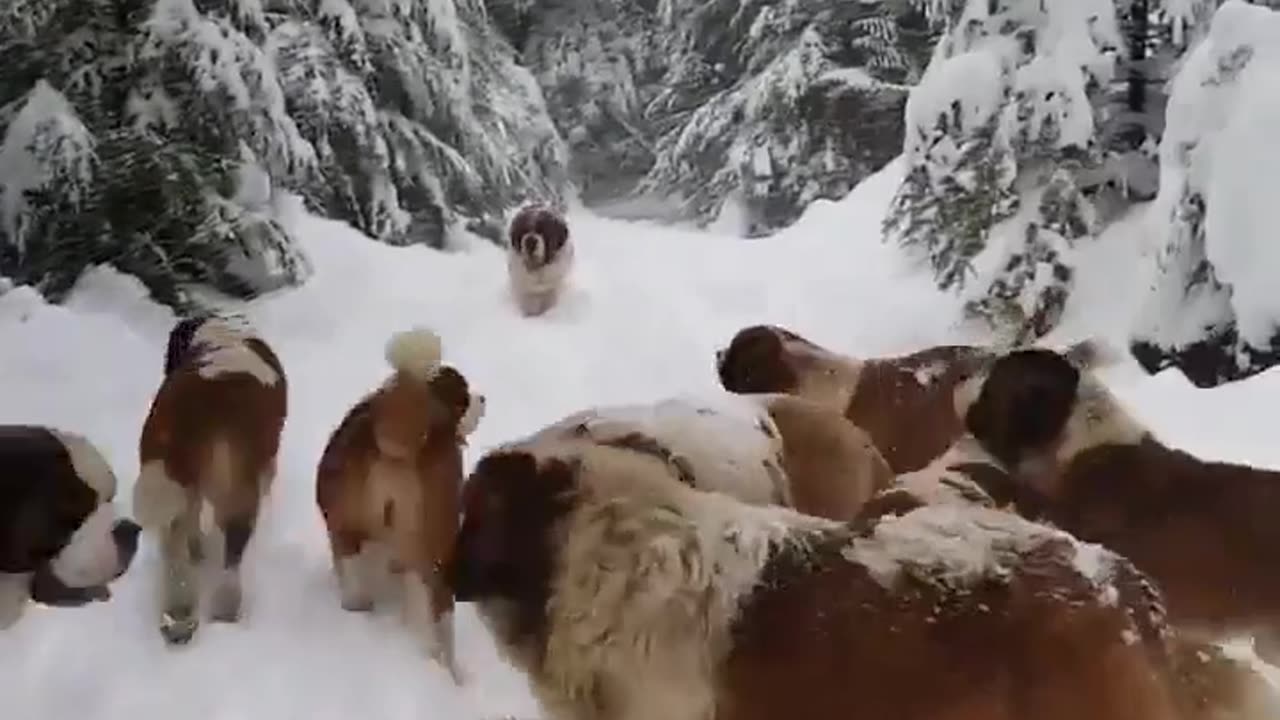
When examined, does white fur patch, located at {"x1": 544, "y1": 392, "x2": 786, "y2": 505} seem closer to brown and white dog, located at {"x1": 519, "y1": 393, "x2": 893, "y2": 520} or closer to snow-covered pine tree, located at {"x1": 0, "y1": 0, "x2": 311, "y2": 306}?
brown and white dog, located at {"x1": 519, "y1": 393, "x2": 893, "y2": 520}

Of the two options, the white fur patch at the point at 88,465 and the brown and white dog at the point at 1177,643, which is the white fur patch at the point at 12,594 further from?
the brown and white dog at the point at 1177,643

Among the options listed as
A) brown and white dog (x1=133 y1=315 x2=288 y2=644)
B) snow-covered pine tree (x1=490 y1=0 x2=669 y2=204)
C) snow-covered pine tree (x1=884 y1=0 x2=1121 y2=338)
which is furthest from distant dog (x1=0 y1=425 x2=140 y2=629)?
snow-covered pine tree (x1=490 y1=0 x2=669 y2=204)

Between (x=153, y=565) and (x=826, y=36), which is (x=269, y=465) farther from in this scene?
(x=826, y=36)

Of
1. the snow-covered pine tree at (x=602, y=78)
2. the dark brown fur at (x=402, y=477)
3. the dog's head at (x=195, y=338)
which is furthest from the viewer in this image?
the snow-covered pine tree at (x=602, y=78)

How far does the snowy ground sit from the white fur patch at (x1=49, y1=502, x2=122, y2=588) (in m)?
0.62

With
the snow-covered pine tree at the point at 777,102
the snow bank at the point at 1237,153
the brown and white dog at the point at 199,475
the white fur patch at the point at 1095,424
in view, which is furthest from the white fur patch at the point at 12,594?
the snow-covered pine tree at the point at 777,102

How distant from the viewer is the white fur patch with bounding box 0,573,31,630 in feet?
7.00

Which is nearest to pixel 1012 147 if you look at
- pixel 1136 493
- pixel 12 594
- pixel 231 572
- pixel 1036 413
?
pixel 1136 493

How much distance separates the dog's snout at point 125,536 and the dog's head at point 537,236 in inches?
188

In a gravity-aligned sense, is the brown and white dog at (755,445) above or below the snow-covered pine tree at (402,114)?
above

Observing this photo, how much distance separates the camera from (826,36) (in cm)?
1201

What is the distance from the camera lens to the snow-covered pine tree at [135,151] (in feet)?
16.5

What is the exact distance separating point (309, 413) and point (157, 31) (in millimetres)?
2127

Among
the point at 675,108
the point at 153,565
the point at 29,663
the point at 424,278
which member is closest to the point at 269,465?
the point at 153,565
